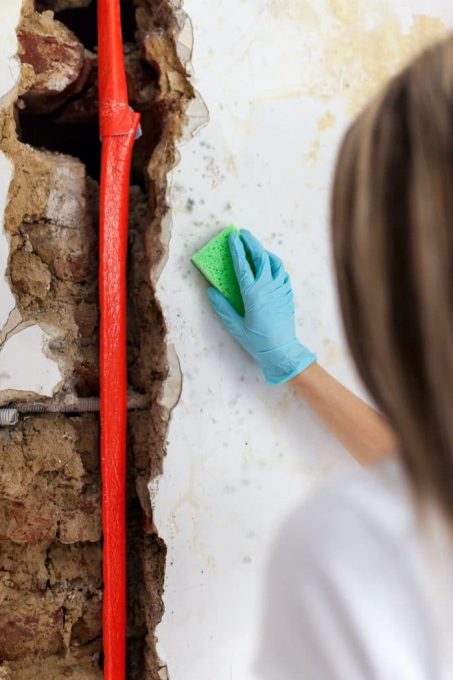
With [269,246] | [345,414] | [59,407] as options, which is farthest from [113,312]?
[345,414]

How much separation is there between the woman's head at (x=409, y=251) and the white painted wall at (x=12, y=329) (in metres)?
0.80

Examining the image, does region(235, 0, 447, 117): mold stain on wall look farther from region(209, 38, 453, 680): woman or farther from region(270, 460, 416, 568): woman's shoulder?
region(270, 460, 416, 568): woman's shoulder

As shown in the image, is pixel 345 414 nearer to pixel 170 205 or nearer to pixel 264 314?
pixel 264 314

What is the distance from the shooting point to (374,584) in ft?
2.15

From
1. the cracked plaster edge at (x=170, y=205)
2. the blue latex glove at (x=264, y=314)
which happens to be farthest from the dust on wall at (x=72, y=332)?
the blue latex glove at (x=264, y=314)

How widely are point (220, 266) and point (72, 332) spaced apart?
32cm

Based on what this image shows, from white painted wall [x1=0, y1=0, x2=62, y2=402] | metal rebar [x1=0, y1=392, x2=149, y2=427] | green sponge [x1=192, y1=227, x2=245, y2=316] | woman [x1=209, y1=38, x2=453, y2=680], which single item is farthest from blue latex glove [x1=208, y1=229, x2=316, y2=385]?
woman [x1=209, y1=38, x2=453, y2=680]

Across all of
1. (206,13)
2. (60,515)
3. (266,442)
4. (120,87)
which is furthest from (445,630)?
(206,13)

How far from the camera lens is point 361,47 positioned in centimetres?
140

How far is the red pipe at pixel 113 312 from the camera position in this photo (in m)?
1.26

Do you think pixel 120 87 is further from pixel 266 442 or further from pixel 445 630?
pixel 445 630

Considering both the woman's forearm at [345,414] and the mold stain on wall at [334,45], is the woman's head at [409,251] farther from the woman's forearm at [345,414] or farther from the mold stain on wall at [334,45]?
the mold stain on wall at [334,45]

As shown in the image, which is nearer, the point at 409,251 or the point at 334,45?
the point at 409,251

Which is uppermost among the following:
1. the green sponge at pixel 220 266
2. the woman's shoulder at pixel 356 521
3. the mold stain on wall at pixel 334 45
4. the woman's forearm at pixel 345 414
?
the mold stain on wall at pixel 334 45
